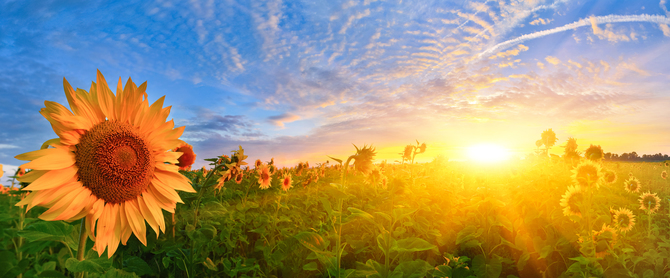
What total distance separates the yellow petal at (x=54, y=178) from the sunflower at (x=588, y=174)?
4714mm

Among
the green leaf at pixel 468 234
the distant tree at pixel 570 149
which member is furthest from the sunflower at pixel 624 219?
the green leaf at pixel 468 234

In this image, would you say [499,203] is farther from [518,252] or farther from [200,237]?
[200,237]

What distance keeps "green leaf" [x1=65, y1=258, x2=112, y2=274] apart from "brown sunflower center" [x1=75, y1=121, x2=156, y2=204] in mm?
280

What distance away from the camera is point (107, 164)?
1.33m

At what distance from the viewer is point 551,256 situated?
3418mm

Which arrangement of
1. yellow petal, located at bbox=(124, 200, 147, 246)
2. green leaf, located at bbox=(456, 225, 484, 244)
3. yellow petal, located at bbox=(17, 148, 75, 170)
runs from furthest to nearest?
green leaf, located at bbox=(456, 225, 484, 244) → yellow petal, located at bbox=(124, 200, 147, 246) → yellow petal, located at bbox=(17, 148, 75, 170)

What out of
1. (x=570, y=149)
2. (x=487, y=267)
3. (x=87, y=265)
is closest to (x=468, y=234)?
(x=487, y=267)

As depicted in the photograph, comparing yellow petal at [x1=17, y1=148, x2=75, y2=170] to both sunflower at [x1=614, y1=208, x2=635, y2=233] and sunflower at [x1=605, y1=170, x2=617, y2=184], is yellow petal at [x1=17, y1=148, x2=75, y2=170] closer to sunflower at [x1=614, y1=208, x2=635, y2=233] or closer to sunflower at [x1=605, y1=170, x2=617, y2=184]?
sunflower at [x1=614, y1=208, x2=635, y2=233]

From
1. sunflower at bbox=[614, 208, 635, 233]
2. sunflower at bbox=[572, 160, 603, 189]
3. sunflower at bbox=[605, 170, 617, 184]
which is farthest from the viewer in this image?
sunflower at bbox=[605, 170, 617, 184]

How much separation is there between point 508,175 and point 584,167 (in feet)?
6.91

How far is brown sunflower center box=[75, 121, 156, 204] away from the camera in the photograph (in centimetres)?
130

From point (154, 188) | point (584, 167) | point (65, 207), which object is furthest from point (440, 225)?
point (65, 207)

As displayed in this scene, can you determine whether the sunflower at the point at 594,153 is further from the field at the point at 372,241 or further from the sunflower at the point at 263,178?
the sunflower at the point at 263,178

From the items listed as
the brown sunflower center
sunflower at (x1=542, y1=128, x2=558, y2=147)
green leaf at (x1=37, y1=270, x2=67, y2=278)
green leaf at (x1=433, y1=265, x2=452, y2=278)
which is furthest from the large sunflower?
sunflower at (x1=542, y1=128, x2=558, y2=147)
